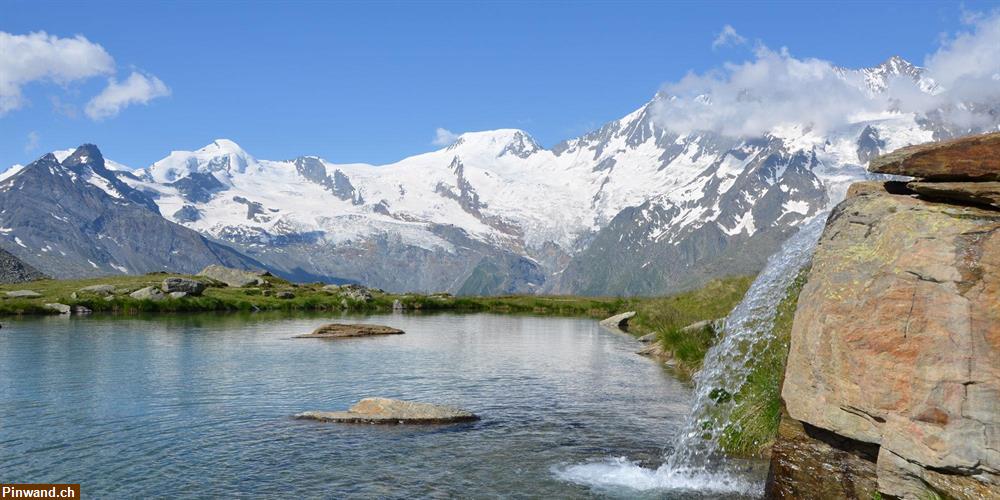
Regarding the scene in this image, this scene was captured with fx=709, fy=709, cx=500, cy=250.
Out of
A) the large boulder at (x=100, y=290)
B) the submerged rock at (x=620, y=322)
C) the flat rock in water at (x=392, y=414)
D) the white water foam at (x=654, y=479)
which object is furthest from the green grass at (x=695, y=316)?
the large boulder at (x=100, y=290)

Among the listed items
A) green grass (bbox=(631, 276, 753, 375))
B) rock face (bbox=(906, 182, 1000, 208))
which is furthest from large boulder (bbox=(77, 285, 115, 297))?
rock face (bbox=(906, 182, 1000, 208))

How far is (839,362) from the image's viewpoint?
1773 cm

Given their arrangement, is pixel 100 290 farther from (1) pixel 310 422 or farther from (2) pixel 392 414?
(2) pixel 392 414

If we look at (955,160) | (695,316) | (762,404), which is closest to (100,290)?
(695,316)

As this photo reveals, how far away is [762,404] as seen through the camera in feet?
87.6

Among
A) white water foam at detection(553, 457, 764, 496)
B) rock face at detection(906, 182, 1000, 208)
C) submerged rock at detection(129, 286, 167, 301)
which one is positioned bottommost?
white water foam at detection(553, 457, 764, 496)

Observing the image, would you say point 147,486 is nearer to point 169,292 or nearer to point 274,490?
point 274,490

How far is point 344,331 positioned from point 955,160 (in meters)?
72.4

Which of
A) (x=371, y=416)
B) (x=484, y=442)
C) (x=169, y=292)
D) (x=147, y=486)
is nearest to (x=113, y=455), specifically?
(x=147, y=486)

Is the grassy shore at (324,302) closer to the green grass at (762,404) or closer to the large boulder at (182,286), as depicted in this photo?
the large boulder at (182,286)

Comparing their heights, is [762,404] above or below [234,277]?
below

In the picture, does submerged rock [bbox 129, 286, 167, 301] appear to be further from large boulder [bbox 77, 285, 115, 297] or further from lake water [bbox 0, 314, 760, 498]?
lake water [bbox 0, 314, 760, 498]

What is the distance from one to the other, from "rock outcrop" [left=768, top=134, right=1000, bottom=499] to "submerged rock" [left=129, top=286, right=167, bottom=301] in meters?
128

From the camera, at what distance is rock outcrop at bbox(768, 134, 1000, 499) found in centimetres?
1548
